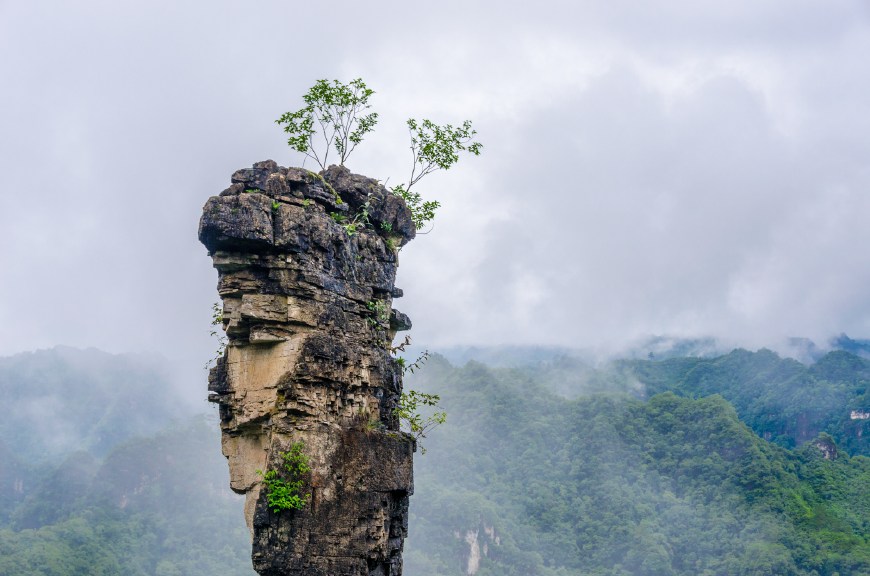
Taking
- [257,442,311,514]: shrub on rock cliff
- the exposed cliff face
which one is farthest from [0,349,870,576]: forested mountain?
[257,442,311,514]: shrub on rock cliff

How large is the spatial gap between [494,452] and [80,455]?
3537 cm

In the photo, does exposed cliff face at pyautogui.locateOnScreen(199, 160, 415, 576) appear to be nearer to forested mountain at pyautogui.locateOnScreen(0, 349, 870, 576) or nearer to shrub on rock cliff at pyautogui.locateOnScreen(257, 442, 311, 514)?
shrub on rock cliff at pyautogui.locateOnScreen(257, 442, 311, 514)

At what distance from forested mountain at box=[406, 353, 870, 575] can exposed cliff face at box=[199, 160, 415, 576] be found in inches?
2075

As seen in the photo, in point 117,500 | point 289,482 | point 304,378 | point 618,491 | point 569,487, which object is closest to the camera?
point 289,482

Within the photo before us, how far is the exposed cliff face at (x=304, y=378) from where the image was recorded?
32.8 ft

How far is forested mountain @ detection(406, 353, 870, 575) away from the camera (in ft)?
205

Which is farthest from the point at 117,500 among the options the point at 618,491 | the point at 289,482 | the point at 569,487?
the point at 289,482

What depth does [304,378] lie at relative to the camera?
10.2 metres

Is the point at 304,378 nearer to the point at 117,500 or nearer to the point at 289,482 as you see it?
the point at 289,482

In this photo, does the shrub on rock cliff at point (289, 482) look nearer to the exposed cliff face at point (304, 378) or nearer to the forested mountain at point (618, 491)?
the exposed cliff face at point (304, 378)

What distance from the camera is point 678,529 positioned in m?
68.7

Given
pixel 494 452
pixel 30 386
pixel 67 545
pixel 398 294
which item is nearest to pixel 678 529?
pixel 494 452

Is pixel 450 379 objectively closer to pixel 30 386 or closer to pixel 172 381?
pixel 172 381

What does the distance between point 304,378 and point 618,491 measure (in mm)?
67598
